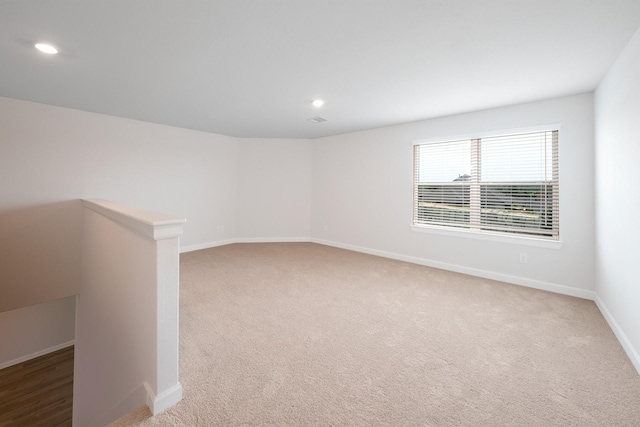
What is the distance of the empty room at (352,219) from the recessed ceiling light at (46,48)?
0.06 meters

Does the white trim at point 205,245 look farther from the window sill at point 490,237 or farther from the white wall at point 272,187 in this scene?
the window sill at point 490,237

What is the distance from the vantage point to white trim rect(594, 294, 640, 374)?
190 centimetres

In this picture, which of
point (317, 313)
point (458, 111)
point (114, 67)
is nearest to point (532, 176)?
point (458, 111)

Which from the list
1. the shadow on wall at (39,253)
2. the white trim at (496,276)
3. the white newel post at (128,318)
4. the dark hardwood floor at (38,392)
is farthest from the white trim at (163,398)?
the white trim at (496,276)

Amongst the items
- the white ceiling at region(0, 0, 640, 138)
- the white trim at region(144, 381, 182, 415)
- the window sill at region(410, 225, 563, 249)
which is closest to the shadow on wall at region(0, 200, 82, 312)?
the white ceiling at region(0, 0, 640, 138)

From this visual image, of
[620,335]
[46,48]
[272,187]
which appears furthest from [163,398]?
[272,187]

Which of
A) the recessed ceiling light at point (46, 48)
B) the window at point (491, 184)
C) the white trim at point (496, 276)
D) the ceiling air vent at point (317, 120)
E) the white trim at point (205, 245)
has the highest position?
the ceiling air vent at point (317, 120)

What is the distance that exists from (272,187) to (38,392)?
182 inches

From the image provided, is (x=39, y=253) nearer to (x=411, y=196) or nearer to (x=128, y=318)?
(x=128, y=318)

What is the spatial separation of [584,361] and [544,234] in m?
1.94

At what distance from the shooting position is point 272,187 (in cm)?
613

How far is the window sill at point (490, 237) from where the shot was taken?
3309 millimetres

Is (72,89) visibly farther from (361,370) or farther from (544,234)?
(544,234)

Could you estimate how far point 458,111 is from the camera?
3.82 m
